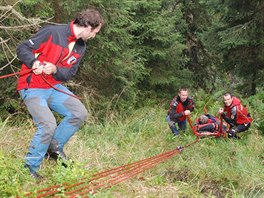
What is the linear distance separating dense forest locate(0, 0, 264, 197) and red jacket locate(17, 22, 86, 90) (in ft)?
3.31

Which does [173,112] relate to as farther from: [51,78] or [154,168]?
[51,78]

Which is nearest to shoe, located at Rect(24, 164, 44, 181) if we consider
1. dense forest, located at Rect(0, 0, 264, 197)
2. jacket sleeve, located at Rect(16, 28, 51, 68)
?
jacket sleeve, located at Rect(16, 28, 51, 68)

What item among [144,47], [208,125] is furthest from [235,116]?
[144,47]

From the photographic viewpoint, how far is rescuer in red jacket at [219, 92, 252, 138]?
25.1ft

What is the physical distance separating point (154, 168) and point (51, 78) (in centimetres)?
196

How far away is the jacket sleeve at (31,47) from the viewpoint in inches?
162

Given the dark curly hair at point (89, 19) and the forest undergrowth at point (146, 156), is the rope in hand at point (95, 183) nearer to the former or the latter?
the forest undergrowth at point (146, 156)

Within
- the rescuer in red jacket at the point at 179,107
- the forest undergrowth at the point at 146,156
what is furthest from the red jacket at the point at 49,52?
the rescuer in red jacket at the point at 179,107

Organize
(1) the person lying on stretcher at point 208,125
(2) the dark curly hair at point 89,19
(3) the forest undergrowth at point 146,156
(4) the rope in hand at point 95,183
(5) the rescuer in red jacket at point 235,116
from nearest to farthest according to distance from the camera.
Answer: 1. (4) the rope in hand at point 95,183
2. (3) the forest undergrowth at point 146,156
3. (2) the dark curly hair at point 89,19
4. (5) the rescuer in red jacket at point 235,116
5. (1) the person lying on stretcher at point 208,125

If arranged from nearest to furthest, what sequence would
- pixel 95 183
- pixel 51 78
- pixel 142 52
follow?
pixel 95 183
pixel 51 78
pixel 142 52

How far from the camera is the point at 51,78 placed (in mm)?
4449

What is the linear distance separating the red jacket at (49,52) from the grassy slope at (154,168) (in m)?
0.84

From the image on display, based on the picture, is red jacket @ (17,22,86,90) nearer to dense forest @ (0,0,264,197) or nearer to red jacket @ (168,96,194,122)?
dense forest @ (0,0,264,197)

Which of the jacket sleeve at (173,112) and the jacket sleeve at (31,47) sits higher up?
the jacket sleeve at (31,47)
